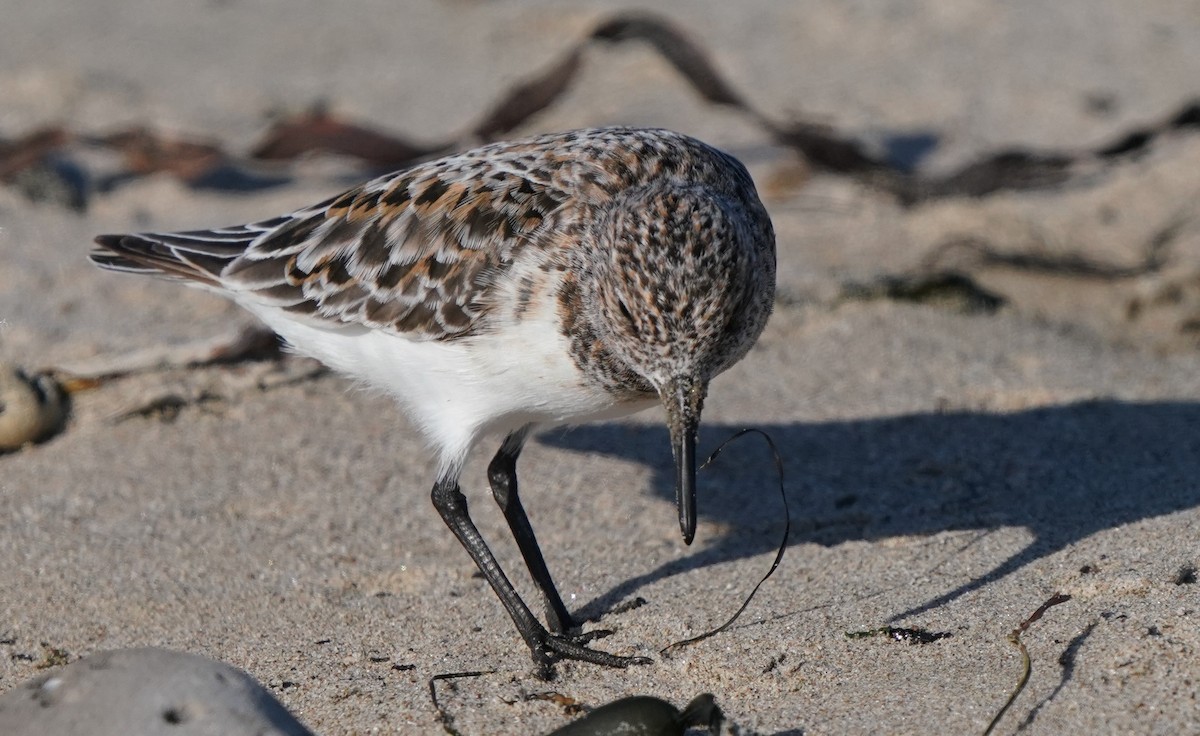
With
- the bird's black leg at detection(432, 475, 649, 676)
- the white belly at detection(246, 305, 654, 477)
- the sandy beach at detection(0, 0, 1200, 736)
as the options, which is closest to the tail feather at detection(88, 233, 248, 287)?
the white belly at detection(246, 305, 654, 477)

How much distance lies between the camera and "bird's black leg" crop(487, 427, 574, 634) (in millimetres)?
4473

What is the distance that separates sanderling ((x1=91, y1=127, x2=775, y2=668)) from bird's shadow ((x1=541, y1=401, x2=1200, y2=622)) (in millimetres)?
769

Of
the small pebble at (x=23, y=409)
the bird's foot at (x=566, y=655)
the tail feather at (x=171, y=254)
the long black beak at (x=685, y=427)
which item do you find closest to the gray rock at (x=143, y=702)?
the bird's foot at (x=566, y=655)

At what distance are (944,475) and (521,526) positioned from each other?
5.78 ft

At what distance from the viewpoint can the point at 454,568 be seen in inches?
191

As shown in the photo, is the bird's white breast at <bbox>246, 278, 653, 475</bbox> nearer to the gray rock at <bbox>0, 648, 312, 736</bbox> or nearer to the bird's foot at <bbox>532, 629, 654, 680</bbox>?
the bird's foot at <bbox>532, 629, 654, 680</bbox>

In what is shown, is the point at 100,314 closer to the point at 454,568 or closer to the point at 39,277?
the point at 39,277

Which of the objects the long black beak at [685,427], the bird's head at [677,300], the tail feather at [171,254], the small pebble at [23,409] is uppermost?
the bird's head at [677,300]

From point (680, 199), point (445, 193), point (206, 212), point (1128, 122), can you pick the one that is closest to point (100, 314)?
point (206, 212)

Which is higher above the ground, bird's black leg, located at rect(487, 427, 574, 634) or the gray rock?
the gray rock

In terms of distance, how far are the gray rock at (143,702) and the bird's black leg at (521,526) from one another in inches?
52.4

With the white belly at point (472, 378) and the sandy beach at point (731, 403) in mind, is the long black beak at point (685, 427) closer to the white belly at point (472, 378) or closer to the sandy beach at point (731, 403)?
the white belly at point (472, 378)

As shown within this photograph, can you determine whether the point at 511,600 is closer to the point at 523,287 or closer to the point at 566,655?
the point at 566,655

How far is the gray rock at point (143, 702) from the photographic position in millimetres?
3096
